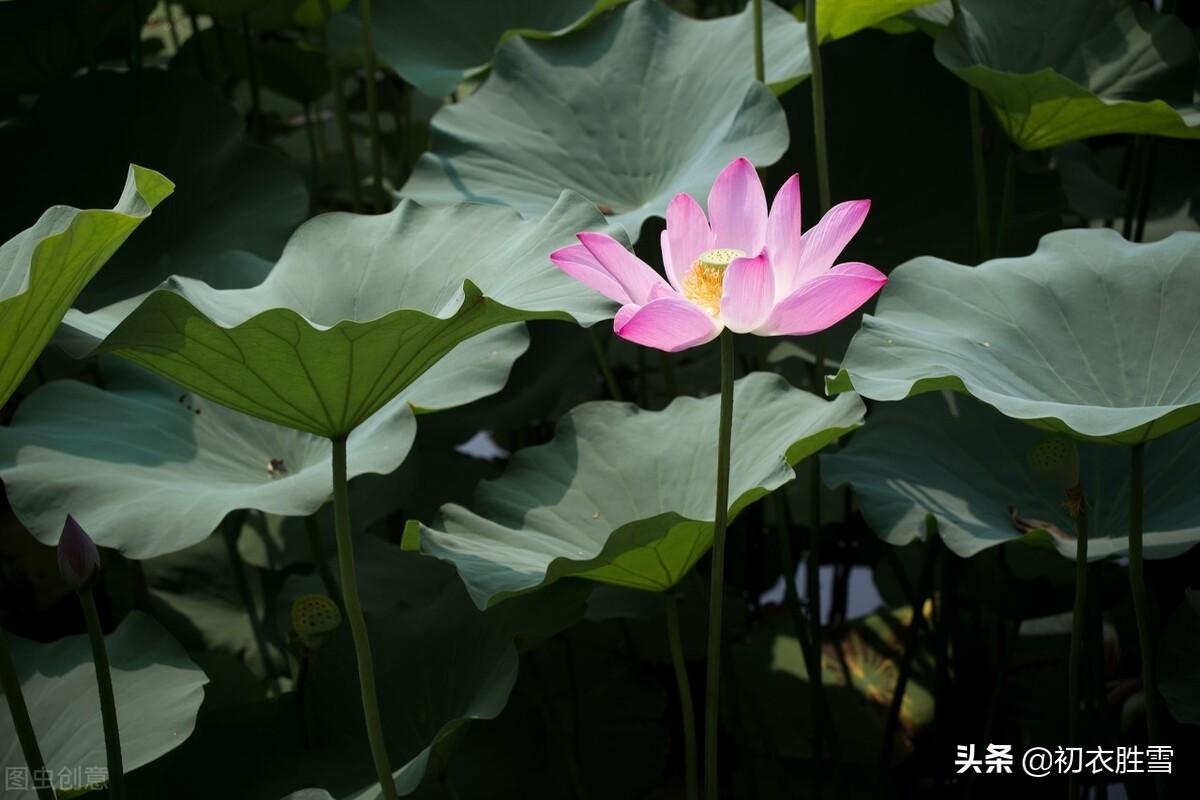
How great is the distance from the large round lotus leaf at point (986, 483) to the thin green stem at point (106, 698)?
0.77m

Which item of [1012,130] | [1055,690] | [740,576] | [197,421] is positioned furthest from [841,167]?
[197,421]

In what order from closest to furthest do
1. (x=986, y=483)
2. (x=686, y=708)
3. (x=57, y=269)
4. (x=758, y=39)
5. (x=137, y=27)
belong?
1. (x=57, y=269)
2. (x=686, y=708)
3. (x=986, y=483)
4. (x=758, y=39)
5. (x=137, y=27)

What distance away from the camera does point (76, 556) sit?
103cm

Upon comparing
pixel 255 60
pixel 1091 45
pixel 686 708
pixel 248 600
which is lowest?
pixel 248 600

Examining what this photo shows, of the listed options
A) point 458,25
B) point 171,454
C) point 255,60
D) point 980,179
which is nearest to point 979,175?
point 980,179

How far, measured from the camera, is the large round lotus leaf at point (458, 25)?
2.05m

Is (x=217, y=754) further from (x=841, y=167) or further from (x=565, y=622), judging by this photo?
Result: (x=841, y=167)

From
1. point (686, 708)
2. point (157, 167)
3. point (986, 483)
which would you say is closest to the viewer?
point (686, 708)

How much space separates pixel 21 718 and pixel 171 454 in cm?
42

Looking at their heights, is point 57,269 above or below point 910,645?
above

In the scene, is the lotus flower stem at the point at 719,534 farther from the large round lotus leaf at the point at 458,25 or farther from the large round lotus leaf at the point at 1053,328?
the large round lotus leaf at the point at 458,25

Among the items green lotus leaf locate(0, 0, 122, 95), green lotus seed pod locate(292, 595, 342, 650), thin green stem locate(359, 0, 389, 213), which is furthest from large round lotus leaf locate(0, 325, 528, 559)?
green lotus leaf locate(0, 0, 122, 95)

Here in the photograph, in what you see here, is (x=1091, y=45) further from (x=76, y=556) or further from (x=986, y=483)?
(x=76, y=556)

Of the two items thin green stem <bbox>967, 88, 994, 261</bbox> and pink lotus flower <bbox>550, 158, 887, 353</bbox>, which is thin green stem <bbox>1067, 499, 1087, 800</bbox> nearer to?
pink lotus flower <bbox>550, 158, 887, 353</bbox>
